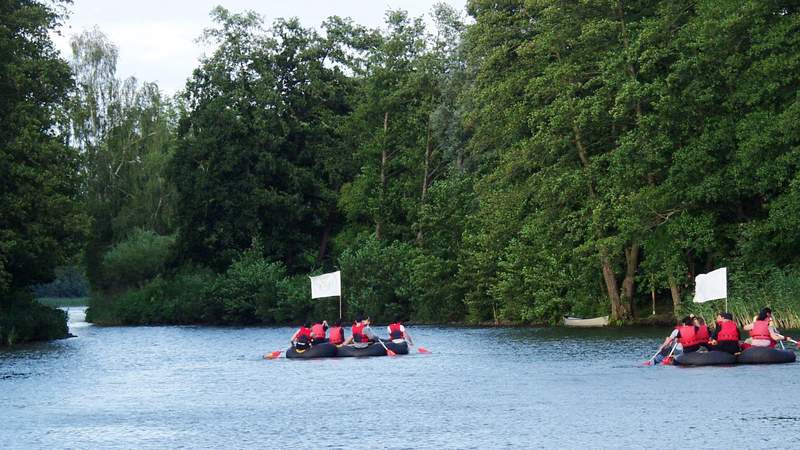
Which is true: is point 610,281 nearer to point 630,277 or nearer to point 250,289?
point 630,277

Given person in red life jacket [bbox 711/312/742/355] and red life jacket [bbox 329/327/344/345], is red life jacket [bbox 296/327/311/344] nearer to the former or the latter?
red life jacket [bbox 329/327/344/345]

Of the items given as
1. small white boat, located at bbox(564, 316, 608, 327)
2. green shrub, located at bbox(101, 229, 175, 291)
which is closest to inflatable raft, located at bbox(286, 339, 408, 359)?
small white boat, located at bbox(564, 316, 608, 327)

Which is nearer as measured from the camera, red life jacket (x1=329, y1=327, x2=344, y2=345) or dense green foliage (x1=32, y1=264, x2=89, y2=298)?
red life jacket (x1=329, y1=327, x2=344, y2=345)

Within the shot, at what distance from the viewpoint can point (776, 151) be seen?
51.5 meters

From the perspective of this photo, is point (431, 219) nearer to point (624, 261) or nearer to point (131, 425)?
point (624, 261)

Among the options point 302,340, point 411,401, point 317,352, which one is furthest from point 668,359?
point 302,340

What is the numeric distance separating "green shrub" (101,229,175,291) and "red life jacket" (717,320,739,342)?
56.3m

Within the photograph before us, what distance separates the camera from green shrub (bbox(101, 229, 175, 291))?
88.4 m

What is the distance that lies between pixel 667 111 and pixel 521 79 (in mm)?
9482

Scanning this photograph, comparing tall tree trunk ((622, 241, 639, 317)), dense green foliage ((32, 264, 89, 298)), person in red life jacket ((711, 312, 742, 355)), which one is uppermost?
dense green foliage ((32, 264, 89, 298))

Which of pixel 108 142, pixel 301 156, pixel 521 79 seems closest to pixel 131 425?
pixel 521 79

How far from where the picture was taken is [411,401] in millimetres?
30797

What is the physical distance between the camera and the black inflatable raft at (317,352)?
44.2 metres

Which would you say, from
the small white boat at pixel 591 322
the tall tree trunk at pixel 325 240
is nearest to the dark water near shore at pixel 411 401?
the small white boat at pixel 591 322
